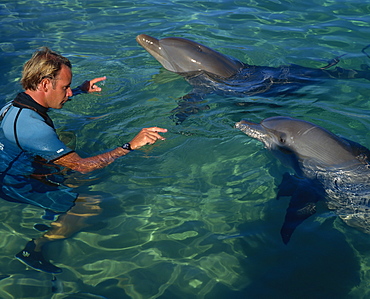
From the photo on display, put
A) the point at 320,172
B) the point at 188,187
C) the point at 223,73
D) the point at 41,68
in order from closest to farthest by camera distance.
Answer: the point at 41,68, the point at 188,187, the point at 320,172, the point at 223,73

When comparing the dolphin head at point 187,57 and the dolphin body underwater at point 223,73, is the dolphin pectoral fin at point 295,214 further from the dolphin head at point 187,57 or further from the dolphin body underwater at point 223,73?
the dolphin head at point 187,57

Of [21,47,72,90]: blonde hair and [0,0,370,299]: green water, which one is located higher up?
[21,47,72,90]: blonde hair

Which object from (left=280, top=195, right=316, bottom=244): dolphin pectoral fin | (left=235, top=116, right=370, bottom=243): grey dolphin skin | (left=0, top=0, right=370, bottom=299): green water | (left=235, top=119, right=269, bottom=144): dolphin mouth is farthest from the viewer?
(left=235, top=119, right=269, bottom=144): dolphin mouth

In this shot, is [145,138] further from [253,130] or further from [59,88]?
[253,130]

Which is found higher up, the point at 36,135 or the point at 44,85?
the point at 44,85

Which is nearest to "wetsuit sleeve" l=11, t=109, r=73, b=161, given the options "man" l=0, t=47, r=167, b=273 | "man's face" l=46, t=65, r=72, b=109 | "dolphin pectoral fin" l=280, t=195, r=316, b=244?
"man" l=0, t=47, r=167, b=273

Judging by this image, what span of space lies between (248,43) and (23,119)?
20.7ft

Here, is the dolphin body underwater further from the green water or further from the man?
the man

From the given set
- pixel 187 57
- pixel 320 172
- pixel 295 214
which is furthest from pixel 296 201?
pixel 187 57

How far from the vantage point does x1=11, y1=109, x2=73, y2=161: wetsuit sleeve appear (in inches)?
186

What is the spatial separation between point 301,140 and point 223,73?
2.64 m

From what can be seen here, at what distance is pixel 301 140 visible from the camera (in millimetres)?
5891

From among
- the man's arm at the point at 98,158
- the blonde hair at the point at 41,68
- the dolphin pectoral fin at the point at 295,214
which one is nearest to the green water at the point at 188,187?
the dolphin pectoral fin at the point at 295,214

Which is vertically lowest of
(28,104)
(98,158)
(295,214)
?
(295,214)
